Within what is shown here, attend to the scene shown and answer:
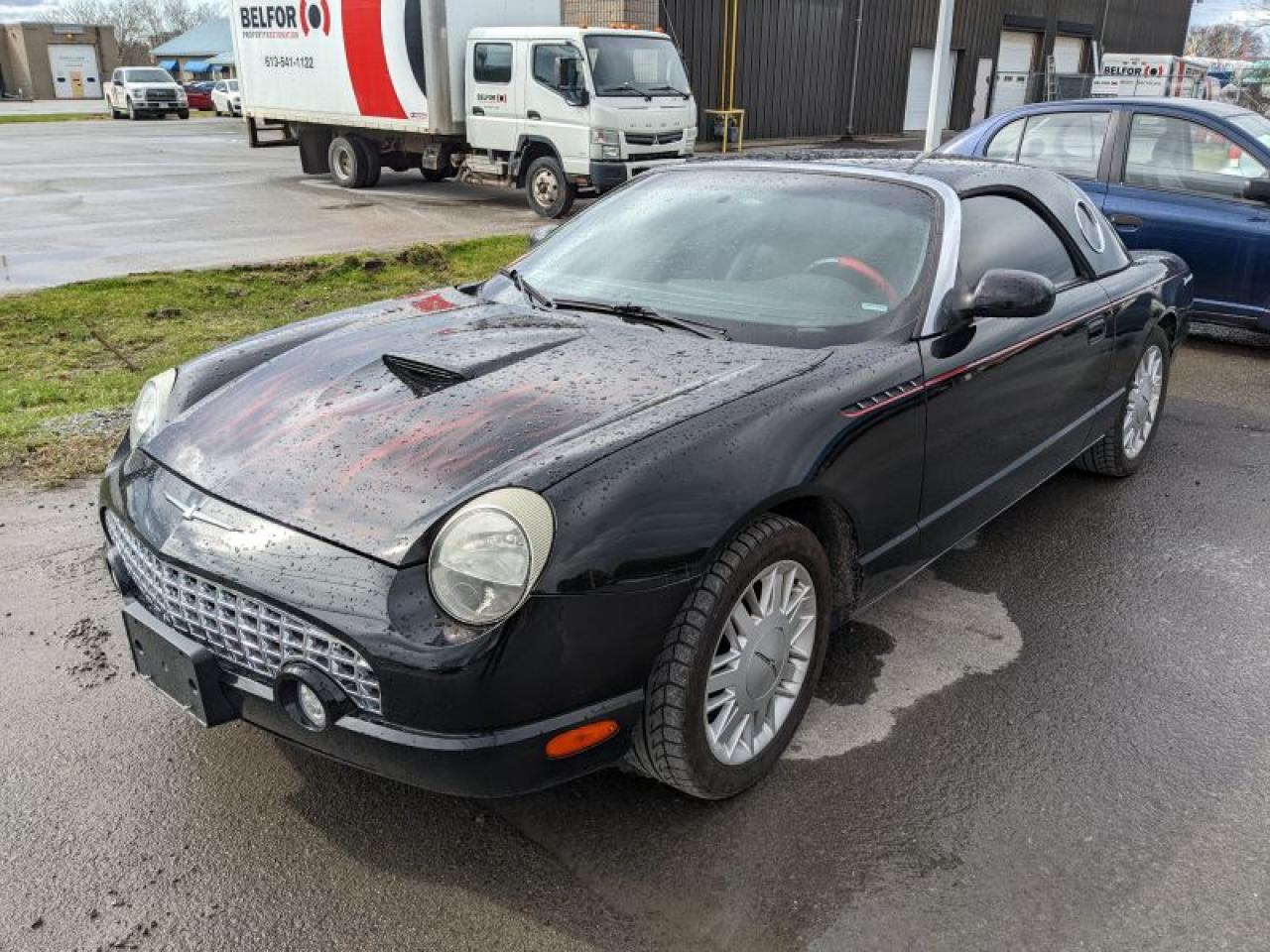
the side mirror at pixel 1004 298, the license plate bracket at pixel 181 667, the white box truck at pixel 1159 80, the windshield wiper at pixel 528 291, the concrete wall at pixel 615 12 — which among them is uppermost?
the concrete wall at pixel 615 12

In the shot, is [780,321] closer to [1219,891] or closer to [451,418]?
[451,418]

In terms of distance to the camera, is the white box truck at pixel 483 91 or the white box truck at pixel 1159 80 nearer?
the white box truck at pixel 483 91

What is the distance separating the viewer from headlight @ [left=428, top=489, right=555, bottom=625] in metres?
2.10

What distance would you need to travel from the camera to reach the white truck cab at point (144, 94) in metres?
37.7

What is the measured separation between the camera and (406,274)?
9109 mm

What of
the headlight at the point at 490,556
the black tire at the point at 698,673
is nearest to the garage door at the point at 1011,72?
the black tire at the point at 698,673

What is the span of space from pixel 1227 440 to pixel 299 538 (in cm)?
509

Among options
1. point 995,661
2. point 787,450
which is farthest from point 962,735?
point 787,450

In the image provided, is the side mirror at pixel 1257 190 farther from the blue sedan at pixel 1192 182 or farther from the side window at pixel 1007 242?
the side window at pixel 1007 242

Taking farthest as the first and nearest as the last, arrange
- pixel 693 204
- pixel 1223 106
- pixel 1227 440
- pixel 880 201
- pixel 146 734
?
pixel 1223 106, pixel 1227 440, pixel 693 204, pixel 880 201, pixel 146 734

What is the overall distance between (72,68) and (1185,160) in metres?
73.9

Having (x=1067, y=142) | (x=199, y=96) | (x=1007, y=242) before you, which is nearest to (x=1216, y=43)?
(x=199, y=96)

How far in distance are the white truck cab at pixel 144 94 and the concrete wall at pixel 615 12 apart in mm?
23273

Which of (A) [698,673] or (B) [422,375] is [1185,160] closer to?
(B) [422,375]
